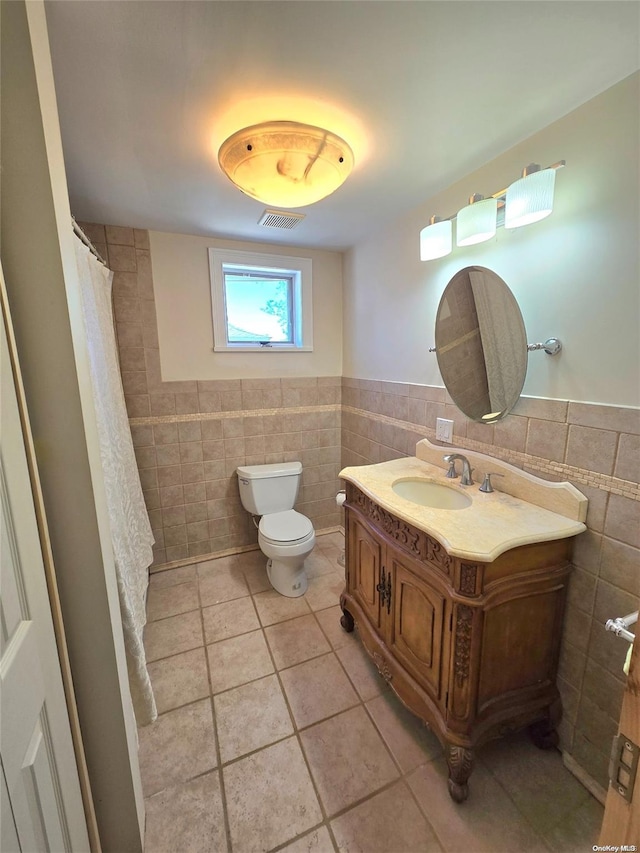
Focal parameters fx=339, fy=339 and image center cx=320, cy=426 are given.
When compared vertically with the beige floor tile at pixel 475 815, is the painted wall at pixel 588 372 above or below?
above

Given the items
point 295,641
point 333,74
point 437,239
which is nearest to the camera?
point 333,74

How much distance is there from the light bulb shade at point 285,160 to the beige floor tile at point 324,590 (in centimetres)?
210

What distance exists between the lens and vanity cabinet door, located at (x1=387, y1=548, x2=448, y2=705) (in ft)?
3.82

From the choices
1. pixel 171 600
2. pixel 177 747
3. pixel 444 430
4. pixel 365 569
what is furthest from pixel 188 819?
pixel 444 430

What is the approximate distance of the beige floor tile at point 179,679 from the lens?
4.92ft

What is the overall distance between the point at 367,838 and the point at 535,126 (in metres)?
2.40

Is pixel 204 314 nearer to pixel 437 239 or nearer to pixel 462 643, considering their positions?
pixel 437 239

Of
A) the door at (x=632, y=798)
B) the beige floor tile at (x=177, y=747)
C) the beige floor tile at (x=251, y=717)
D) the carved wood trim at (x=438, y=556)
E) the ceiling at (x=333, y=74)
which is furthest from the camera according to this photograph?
the beige floor tile at (x=251, y=717)

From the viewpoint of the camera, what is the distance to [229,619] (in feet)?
6.44

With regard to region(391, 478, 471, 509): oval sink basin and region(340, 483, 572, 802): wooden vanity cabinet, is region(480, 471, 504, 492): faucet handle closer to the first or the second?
region(391, 478, 471, 509): oval sink basin

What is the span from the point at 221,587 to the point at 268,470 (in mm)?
821

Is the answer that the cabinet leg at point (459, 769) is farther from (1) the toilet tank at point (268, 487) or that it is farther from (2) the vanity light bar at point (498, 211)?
(2) the vanity light bar at point (498, 211)

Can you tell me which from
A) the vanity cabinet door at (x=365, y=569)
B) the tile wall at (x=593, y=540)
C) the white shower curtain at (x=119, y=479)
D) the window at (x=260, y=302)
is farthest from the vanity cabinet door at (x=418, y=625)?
the window at (x=260, y=302)

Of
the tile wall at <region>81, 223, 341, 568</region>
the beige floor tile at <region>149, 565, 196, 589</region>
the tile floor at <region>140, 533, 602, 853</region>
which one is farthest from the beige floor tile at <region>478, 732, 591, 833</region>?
the beige floor tile at <region>149, 565, 196, 589</region>
